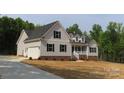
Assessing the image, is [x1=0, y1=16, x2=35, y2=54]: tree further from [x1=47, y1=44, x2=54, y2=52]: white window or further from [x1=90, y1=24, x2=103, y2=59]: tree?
[x1=47, y1=44, x2=54, y2=52]: white window

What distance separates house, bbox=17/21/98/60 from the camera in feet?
73.3

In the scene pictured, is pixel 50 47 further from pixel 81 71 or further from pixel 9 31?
pixel 9 31

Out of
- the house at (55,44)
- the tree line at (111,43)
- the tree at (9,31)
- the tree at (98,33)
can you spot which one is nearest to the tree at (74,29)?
the tree line at (111,43)

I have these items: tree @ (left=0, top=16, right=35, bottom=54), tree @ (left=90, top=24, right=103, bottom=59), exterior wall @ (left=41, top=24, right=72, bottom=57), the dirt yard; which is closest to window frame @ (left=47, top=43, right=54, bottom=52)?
exterior wall @ (left=41, top=24, right=72, bottom=57)

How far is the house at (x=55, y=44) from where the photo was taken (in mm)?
22330

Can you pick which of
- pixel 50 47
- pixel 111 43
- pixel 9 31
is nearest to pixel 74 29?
pixel 50 47

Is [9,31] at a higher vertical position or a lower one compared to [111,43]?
higher

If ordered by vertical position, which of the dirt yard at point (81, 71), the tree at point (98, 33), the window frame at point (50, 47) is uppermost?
the tree at point (98, 33)

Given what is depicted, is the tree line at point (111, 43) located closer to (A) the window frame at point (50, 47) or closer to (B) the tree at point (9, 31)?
(A) the window frame at point (50, 47)

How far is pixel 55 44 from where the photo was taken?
93.9ft

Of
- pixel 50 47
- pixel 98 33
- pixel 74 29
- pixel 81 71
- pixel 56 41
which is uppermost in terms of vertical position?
pixel 74 29
